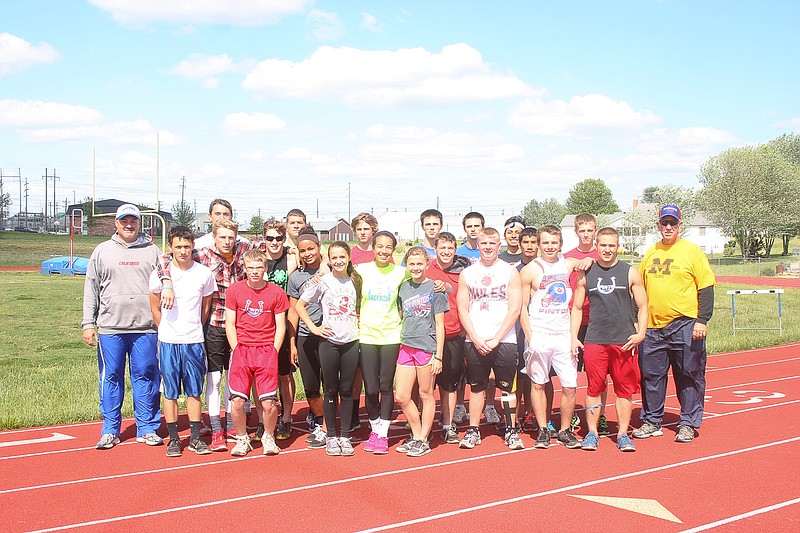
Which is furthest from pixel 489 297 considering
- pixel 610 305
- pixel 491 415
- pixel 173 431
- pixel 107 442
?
pixel 107 442

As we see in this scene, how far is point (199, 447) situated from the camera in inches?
267

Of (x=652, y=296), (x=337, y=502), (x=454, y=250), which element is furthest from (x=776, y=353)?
(x=337, y=502)

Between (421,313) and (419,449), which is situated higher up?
(421,313)

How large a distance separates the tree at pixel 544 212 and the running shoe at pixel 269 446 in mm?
111222

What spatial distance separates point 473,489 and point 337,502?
1044 mm

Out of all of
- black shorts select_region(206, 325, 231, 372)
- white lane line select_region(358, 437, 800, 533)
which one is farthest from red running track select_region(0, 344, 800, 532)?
black shorts select_region(206, 325, 231, 372)

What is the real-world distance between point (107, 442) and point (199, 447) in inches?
36.6

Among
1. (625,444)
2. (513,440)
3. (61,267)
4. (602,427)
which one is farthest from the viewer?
(61,267)

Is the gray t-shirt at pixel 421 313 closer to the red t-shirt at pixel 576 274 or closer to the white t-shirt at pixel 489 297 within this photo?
the white t-shirt at pixel 489 297

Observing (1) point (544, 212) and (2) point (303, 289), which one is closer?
(2) point (303, 289)

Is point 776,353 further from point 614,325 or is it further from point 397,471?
point 397,471

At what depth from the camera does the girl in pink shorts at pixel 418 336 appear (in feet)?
22.5

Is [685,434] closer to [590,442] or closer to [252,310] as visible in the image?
[590,442]

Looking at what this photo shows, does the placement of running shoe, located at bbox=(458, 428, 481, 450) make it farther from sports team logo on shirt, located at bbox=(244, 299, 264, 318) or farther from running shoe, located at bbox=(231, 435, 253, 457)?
sports team logo on shirt, located at bbox=(244, 299, 264, 318)
